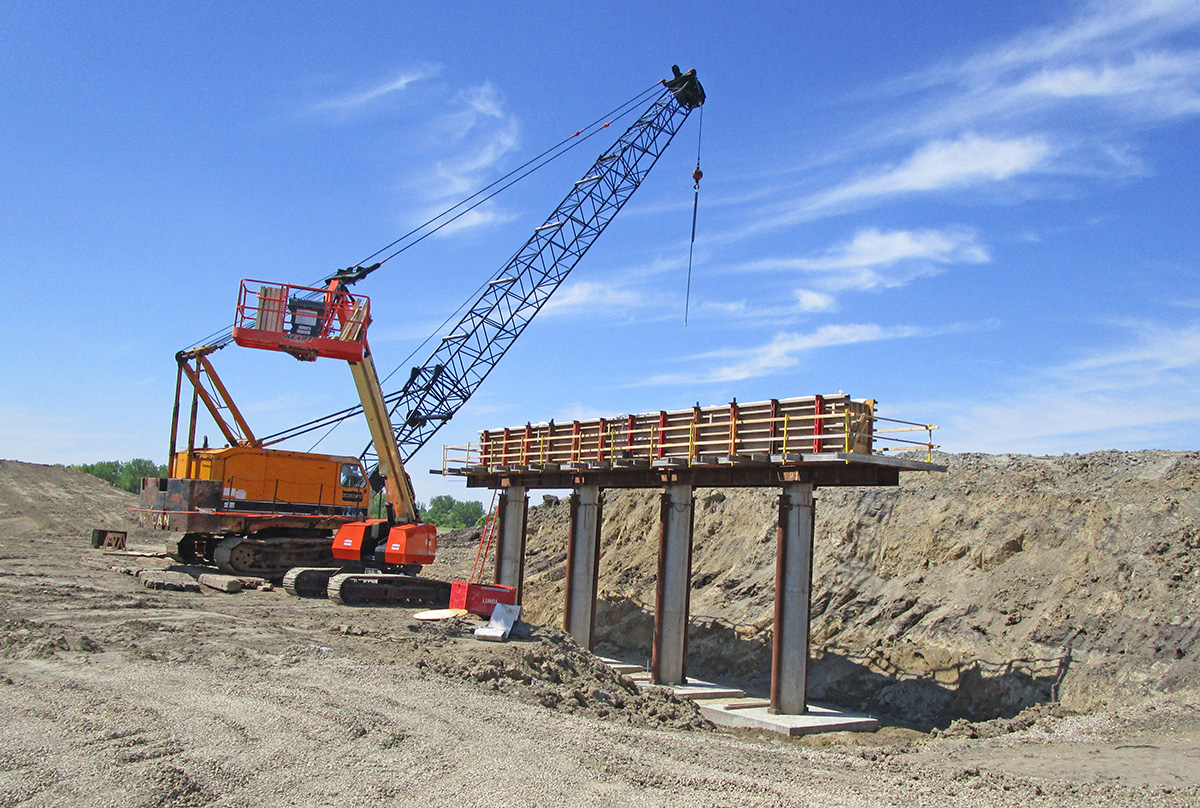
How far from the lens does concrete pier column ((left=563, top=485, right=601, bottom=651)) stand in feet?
79.7

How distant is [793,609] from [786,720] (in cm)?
217

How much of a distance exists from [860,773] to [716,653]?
15.2 metres

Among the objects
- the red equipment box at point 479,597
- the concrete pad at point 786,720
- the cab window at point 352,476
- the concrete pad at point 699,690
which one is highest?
the cab window at point 352,476

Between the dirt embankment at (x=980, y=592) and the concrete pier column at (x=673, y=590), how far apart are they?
377 centimetres

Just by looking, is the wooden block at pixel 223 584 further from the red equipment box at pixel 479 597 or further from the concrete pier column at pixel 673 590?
the concrete pier column at pixel 673 590

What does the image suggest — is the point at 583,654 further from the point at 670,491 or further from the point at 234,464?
the point at 234,464

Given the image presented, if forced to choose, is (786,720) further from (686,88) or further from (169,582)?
(686,88)

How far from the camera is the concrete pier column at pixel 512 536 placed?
1098 inches

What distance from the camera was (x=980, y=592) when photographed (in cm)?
2103

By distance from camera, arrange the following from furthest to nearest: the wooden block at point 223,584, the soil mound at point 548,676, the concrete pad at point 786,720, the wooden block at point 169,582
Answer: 1. the wooden block at point 223,584
2. the wooden block at point 169,582
3. the concrete pad at point 786,720
4. the soil mound at point 548,676

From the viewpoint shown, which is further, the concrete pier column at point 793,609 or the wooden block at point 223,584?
the wooden block at point 223,584

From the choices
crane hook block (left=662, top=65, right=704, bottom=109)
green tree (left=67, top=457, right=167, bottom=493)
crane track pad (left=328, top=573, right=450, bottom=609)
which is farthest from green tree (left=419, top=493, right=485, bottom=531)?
crane track pad (left=328, top=573, right=450, bottom=609)

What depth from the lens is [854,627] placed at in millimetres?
22859

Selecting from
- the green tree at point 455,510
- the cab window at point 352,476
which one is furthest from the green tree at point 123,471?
the cab window at point 352,476
